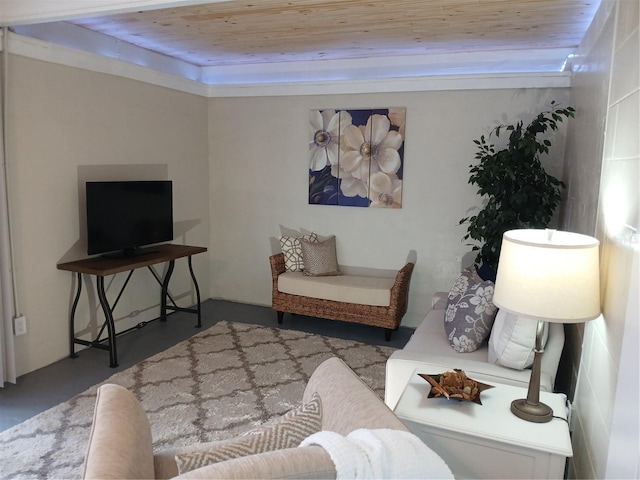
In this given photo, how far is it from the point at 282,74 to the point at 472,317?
3262 mm

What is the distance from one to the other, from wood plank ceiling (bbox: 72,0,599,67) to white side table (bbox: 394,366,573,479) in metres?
2.27

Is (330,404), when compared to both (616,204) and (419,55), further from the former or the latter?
(419,55)

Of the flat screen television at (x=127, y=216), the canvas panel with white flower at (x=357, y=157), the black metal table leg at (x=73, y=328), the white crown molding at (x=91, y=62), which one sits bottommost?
the black metal table leg at (x=73, y=328)

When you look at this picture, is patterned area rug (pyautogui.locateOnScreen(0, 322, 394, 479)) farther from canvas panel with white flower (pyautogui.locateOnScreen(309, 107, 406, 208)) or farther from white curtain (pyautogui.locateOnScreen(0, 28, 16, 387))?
canvas panel with white flower (pyautogui.locateOnScreen(309, 107, 406, 208))

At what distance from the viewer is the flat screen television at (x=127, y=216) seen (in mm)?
3676

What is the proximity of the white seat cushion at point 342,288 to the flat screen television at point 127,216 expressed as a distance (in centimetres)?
116

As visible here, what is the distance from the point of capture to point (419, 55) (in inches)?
175

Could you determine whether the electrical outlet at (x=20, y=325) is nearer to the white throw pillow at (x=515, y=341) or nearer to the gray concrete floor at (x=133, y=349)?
the gray concrete floor at (x=133, y=349)

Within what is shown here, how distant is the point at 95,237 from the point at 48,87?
108 cm

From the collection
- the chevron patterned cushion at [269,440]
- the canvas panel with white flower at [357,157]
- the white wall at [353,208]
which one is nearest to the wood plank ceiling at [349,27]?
the white wall at [353,208]

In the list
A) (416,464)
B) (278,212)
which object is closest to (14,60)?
(278,212)

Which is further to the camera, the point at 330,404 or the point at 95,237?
the point at 95,237

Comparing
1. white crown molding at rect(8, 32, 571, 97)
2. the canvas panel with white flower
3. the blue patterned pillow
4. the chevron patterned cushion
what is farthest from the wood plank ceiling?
the chevron patterned cushion

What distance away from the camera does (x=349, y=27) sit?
3.54 meters
